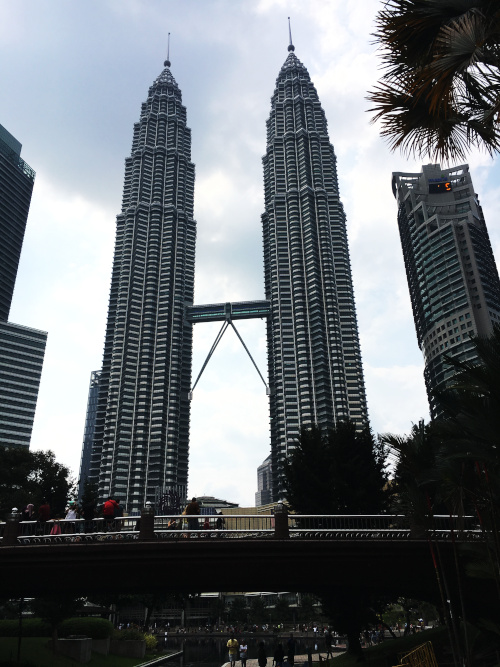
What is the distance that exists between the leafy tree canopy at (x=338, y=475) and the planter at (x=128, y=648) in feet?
56.7

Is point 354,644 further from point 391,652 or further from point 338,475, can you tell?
point 338,475

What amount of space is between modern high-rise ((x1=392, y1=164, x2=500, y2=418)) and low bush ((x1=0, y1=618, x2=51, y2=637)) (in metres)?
136

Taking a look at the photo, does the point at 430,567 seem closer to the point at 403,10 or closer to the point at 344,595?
the point at 344,595

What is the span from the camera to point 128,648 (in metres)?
40.2

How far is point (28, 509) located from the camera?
88.5ft

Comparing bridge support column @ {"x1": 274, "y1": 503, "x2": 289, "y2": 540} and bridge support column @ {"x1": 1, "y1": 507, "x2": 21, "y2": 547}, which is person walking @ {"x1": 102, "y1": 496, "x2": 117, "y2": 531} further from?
bridge support column @ {"x1": 274, "y1": 503, "x2": 289, "y2": 540}

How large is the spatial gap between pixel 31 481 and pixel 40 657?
2485 cm

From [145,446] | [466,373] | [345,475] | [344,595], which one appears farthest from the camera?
[145,446]

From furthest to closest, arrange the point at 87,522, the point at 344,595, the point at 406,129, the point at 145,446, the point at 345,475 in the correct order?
1. the point at 145,446
2. the point at 345,475
3. the point at 344,595
4. the point at 87,522
5. the point at 406,129

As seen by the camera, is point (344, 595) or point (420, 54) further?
point (344, 595)

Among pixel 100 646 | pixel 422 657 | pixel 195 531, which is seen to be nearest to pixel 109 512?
pixel 195 531

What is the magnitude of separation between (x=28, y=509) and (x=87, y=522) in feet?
14.8

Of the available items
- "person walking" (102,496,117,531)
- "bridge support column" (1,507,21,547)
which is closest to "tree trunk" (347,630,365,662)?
"person walking" (102,496,117,531)

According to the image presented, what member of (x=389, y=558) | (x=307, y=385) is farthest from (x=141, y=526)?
(x=307, y=385)
